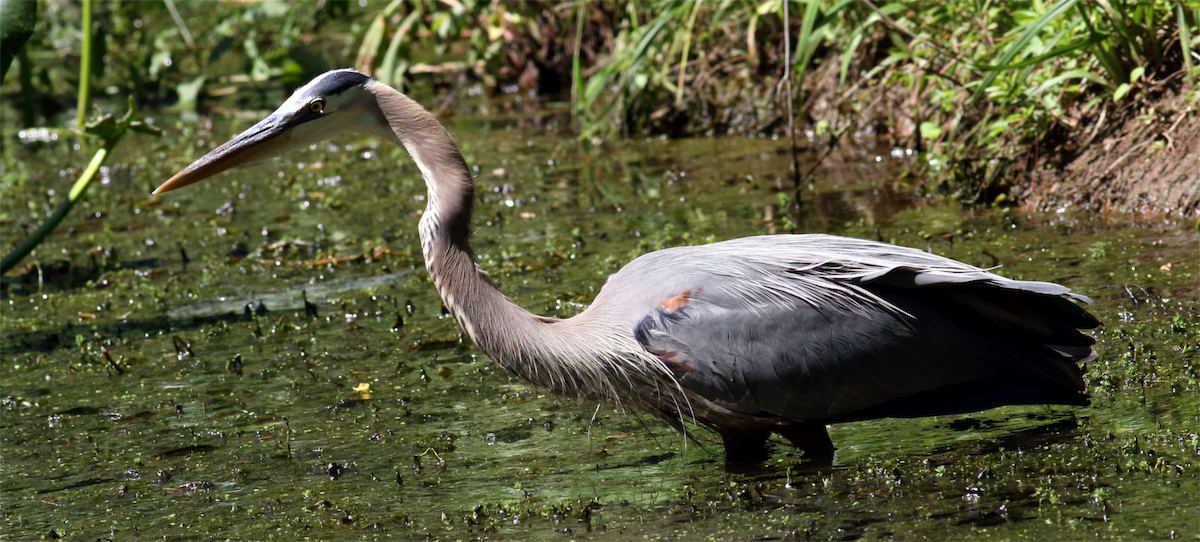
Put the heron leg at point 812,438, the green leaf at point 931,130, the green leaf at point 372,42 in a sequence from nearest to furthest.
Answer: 1. the heron leg at point 812,438
2. the green leaf at point 931,130
3. the green leaf at point 372,42

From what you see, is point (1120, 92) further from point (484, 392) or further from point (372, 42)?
point (372, 42)

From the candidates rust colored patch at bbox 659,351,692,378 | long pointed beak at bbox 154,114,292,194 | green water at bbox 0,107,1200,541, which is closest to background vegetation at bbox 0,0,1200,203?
green water at bbox 0,107,1200,541

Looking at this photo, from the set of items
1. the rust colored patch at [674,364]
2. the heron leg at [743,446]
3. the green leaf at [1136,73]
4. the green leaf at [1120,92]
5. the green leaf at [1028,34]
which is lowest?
the heron leg at [743,446]

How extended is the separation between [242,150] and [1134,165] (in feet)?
15.5

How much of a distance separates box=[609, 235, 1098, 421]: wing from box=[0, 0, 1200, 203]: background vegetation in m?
2.12

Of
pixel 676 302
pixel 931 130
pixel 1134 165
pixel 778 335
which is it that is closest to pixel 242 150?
pixel 676 302

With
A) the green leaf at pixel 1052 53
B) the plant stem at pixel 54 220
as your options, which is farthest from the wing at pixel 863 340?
the plant stem at pixel 54 220

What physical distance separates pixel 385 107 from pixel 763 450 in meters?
1.87

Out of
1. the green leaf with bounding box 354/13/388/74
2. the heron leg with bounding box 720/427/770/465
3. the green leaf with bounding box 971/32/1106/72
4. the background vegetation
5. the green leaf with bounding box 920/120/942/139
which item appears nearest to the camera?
the heron leg with bounding box 720/427/770/465

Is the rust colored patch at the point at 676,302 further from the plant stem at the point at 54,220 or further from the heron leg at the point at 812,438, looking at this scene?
the plant stem at the point at 54,220

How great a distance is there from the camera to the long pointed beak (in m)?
4.44

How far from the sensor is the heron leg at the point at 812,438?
13.9ft

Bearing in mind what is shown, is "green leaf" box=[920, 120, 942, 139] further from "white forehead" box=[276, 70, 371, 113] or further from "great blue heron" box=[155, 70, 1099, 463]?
"white forehead" box=[276, 70, 371, 113]

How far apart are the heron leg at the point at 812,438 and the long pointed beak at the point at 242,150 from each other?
211 centimetres
